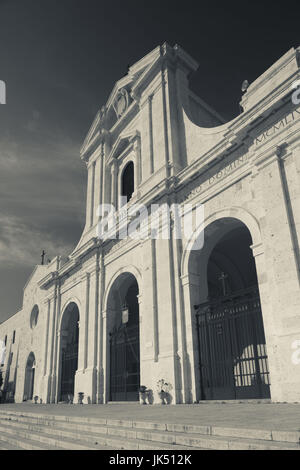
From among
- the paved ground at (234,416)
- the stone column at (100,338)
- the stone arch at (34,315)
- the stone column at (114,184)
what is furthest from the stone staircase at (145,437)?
the stone arch at (34,315)

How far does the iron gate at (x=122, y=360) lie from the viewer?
14.7 metres

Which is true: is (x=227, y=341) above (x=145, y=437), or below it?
above

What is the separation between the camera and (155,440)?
14.6ft

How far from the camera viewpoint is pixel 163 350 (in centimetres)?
1162

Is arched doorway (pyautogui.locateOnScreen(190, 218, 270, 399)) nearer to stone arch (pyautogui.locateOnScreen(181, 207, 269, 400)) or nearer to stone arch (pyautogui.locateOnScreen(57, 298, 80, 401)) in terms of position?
stone arch (pyautogui.locateOnScreen(181, 207, 269, 400))

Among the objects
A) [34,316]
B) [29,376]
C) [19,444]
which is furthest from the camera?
[34,316]

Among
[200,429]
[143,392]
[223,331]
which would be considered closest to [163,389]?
[143,392]

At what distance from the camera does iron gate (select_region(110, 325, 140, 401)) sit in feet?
48.1

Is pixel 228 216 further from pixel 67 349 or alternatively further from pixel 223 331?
pixel 67 349

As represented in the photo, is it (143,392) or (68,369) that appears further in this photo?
(68,369)

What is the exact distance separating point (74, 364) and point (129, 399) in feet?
16.6

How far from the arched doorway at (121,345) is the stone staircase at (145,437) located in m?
7.52

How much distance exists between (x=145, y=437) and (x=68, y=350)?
632 inches
